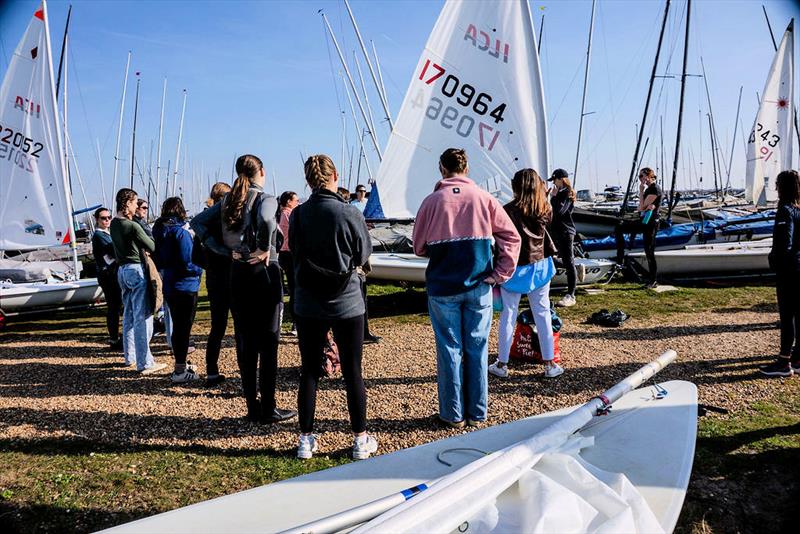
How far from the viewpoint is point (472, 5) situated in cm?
604

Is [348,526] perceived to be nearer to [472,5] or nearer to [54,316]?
[472,5]

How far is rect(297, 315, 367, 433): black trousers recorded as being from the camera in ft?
9.83

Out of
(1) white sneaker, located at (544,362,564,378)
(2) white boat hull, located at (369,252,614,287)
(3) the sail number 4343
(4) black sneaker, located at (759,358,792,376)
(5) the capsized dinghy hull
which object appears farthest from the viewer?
(2) white boat hull, located at (369,252,614,287)

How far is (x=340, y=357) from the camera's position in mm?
3072

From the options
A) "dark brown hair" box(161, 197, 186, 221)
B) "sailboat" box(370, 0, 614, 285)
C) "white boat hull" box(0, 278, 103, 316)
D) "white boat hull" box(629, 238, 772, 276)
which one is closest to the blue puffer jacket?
"dark brown hair" box(161, 197, 186, 221)

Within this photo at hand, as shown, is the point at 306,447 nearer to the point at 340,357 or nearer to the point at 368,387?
the point at 340,357

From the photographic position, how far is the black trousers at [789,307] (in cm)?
420

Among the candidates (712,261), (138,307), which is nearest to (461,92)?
(138,307)

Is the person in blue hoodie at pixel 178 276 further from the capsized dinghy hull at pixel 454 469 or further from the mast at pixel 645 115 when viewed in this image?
the mast at pixel 645 115

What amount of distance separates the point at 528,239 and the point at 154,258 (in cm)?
355

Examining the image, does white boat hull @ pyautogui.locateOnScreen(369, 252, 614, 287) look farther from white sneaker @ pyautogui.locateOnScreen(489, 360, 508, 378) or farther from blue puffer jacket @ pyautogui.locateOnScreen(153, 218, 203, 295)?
blue puffer jacket @ pyautogui.locateOnScreen(153, 218, 203, 295)

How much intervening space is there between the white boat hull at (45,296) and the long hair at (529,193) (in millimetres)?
7675

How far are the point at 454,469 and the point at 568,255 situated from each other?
5725mm

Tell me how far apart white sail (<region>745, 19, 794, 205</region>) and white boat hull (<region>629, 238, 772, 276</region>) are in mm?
8406
